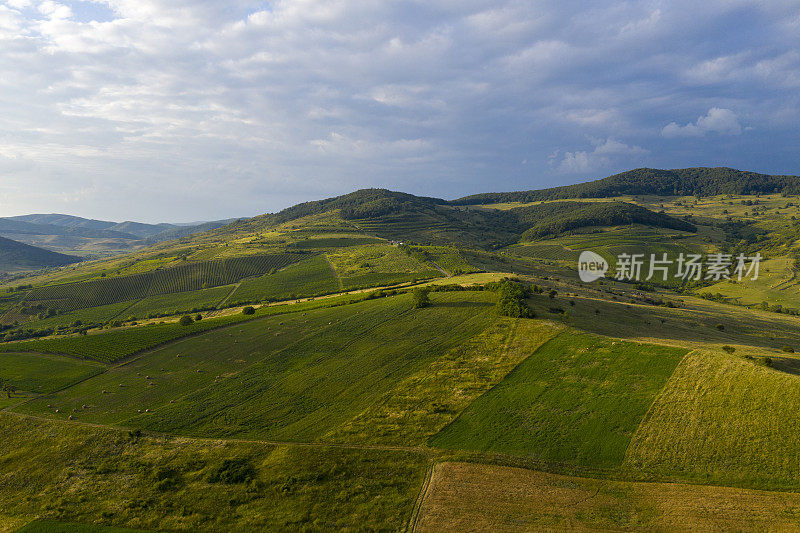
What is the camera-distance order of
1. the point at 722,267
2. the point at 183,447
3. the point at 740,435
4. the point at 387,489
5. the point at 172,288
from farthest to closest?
the point at 722,267, the point at 172,288, the point at 183,447, the point at 740,435, the point at 387,489

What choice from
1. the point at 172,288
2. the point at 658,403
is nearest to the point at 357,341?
the point at 658,403

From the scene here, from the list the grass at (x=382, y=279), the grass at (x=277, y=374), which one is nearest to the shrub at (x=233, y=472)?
the grass at (x=277, y=374)

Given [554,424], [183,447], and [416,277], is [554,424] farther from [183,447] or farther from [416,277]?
[416,277]

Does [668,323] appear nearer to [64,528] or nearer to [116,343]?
[64,528]

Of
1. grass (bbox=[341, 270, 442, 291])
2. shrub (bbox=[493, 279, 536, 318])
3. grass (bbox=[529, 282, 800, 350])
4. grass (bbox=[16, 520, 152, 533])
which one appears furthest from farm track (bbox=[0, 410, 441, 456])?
grass (bbox=[341, 270, 442, 291])

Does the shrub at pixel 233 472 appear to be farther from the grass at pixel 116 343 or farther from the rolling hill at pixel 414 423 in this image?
the grass at pixel 116 343
